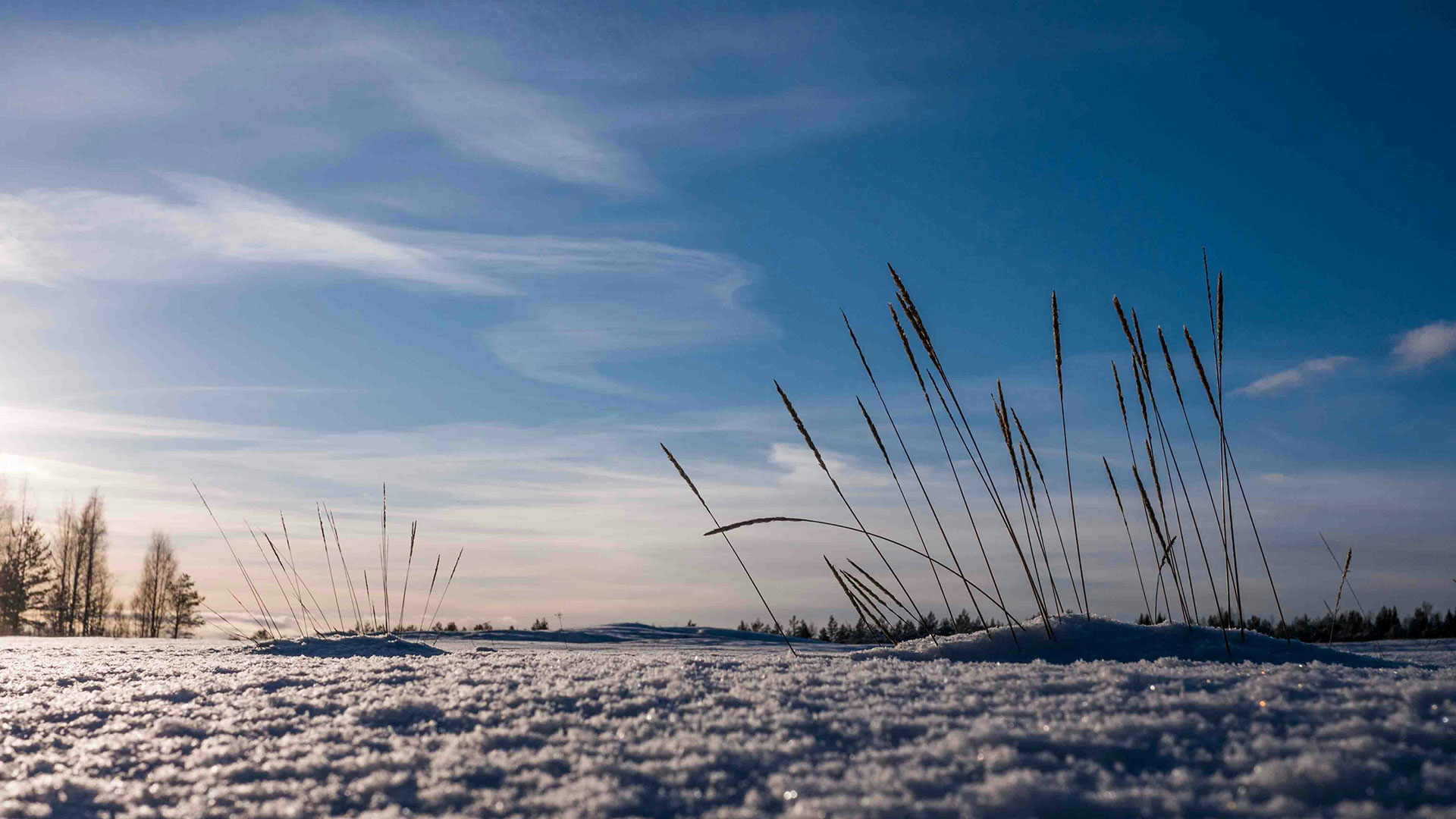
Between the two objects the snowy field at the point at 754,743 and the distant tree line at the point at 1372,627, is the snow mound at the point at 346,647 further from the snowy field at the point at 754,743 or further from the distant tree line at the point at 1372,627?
the distant tree line at the point at 1372,627

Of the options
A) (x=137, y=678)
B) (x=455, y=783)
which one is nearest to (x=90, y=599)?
(x=137, y=678)

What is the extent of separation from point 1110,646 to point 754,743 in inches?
65.2

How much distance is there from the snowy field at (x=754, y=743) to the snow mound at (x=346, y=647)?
5.93 ft

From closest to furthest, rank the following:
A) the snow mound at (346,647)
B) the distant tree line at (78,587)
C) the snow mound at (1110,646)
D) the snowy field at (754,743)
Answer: the snowy field at (754,743), the snow mound at (1110,646), the snow mound at (346,647), the distant tree line at (78,587)

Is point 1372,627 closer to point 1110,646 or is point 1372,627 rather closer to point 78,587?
point 1110,646

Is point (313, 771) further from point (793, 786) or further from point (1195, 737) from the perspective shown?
point (1195, 737)

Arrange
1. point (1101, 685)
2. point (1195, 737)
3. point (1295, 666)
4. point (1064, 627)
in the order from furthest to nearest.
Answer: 1. point (1064, 627)
2. point (1295, 666)
3. point (1101, 685)
4. point (1195, 737)

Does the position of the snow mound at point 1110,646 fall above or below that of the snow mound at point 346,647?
above

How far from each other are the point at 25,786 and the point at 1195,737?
1780 millimetres

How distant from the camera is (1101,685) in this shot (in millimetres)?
1605

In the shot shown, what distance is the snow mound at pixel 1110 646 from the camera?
7.99 feet

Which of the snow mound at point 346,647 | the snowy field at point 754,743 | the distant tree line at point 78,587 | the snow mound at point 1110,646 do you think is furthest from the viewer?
the distant tree line at point 78,587

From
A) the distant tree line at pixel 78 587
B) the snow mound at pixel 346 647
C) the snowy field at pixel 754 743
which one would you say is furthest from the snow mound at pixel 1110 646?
the distant tree line at pixel 78 587

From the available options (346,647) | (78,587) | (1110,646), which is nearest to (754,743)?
(1110,646)
